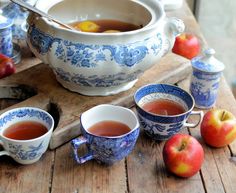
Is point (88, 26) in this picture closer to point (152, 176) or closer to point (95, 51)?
point (95, 51)

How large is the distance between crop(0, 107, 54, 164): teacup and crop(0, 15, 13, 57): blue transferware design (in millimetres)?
252

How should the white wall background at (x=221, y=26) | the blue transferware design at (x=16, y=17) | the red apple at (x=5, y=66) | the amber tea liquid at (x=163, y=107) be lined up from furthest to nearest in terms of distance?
the white wall background at (x=221, y=26)
the blue transferware design at (x=16, y=17)
the red apple at (x=5, y=66)
the amber tea liquid at (x=163, y=107)

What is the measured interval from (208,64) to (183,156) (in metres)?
0.20

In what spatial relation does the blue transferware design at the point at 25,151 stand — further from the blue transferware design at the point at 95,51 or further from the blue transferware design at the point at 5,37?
the blue transferware design at the point at 5,37

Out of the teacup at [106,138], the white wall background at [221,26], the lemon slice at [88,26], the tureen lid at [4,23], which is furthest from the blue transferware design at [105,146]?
the white wall background at [221,26]

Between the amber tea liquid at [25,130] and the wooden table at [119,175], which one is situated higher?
the amber tea liquid at [25,130]

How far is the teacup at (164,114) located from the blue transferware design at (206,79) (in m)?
0.04

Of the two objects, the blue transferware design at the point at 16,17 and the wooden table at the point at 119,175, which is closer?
the wooden table at the point at 119,175

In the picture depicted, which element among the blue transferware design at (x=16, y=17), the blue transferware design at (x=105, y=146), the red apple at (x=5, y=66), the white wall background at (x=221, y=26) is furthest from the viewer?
the white wall background at (x=221, y=26)

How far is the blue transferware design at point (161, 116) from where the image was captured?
67cm

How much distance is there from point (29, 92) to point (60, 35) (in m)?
0.16

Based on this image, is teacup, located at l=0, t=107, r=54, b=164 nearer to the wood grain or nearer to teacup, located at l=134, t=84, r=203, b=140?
the wood grain

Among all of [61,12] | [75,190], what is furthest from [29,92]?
[75,190]

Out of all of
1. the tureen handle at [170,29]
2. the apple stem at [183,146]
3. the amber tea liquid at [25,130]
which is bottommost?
→ the apple stem at [183,146]
